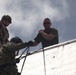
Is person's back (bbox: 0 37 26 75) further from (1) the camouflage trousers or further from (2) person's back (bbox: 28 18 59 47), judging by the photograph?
(2) person's back (bbox: 28 18 59 47)

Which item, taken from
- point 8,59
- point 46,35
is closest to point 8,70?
point 8,59

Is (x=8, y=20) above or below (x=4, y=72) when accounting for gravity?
above

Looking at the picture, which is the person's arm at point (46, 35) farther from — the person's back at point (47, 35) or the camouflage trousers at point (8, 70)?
the camouflage trousers at point (8, 70)

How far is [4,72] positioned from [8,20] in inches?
33.6

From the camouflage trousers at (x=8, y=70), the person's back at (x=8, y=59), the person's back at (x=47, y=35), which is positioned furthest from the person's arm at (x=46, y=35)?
the camouflage trousers at (x=8, y=70)

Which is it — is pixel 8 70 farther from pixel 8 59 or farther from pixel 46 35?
pixel 46 35

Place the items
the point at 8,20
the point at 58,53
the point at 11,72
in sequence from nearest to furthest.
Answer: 1. the point at 11,72
2. the point at 8,20
3. the point at 58,53

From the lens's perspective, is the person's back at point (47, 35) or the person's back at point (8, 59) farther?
the person's back at point (47, 35)

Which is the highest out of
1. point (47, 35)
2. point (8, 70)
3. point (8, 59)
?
point (47, 35)

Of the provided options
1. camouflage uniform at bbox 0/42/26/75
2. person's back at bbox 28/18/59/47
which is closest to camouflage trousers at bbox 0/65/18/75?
camouflage uniform at bbox 0/42/26/75

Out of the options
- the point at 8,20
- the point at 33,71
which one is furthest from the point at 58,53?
the point at 8,20

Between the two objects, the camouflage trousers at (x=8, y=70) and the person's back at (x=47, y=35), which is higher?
the person's back at (x=47, y=35)

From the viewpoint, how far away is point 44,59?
18.6 ft

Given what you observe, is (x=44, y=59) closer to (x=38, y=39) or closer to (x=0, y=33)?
(x=38, y=39)
